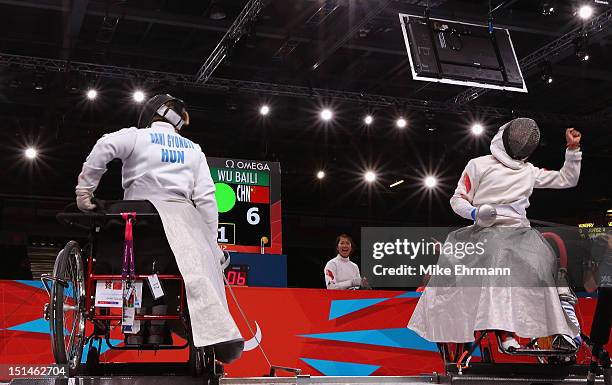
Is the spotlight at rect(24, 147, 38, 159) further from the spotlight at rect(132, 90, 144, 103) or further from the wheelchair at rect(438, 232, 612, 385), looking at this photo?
the wheelchair at rect(438, 232, 612, 385)

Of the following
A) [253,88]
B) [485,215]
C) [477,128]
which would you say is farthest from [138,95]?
[485,215]

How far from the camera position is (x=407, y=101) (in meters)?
11.6

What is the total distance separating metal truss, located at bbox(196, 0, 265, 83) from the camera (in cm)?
849

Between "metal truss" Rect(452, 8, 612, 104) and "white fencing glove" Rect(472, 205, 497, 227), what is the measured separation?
5.62 metres

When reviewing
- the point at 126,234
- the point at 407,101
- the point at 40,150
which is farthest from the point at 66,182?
the point at 126,234

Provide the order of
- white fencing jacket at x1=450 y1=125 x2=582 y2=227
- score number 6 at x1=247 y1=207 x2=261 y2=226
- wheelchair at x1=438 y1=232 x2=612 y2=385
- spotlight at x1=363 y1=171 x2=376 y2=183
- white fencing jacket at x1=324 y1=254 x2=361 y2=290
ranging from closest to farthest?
1. wheelchair at x1=438 y1=232 x2=612 y2=385
2. white fencing jacket at x1=450 y1=125 x2=582 y2=227
3. white fencing jacket at x1=324 y1=254 x2=361 y2=290
4. score number 6 at x1=247 y1=207 x2=261 y2=226
5. spotlight at x1=363 y1=171 x2=376 y2=183

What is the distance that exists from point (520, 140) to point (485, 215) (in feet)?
1.81

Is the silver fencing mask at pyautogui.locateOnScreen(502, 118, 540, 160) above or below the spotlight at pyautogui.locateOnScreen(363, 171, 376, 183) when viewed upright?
below

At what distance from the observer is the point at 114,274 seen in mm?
3193

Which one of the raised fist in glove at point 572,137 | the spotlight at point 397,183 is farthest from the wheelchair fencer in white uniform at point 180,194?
the spotlight at point 397,183

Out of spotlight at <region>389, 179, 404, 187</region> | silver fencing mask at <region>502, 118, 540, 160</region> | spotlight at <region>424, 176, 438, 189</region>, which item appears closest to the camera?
silver fencing mask at <region>502, 118, 540, 160</region>

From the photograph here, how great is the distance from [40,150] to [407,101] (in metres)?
6.86

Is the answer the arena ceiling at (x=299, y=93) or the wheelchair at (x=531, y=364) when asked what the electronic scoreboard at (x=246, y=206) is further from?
the wheelchair at (x=531, y=364)

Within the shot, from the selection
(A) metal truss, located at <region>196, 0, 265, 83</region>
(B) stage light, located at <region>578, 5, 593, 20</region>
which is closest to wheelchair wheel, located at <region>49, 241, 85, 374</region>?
(A) metal truss, located at <region>196, 0, 265, 83</region>
